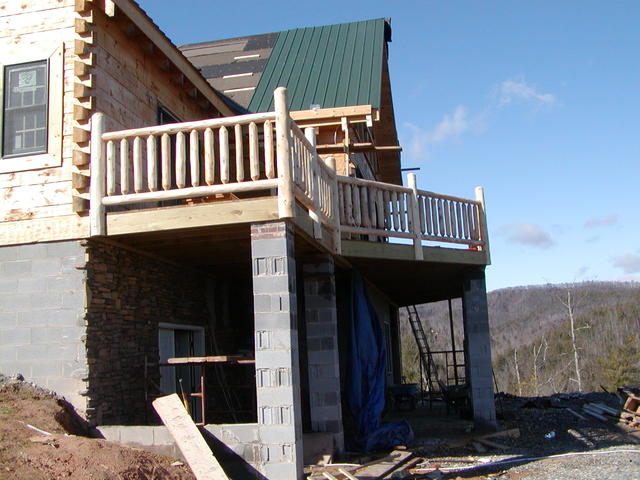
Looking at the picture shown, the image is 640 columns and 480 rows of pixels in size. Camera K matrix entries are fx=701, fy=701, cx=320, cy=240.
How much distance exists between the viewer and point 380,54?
17.7 meters


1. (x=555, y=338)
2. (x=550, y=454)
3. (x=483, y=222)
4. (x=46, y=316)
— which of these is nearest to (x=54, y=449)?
(x=46, y=316)

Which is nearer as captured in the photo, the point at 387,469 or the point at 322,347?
the point at 387,469

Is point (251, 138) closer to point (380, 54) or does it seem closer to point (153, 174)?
point (153, 174)

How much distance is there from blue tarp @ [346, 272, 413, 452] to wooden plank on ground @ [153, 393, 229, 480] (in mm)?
3696

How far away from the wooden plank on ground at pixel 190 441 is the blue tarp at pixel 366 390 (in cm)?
370

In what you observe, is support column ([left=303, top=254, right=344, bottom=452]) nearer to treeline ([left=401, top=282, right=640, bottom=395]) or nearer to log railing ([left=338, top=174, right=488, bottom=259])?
log railing ([left=338, top=174, right=488, bottom=259])

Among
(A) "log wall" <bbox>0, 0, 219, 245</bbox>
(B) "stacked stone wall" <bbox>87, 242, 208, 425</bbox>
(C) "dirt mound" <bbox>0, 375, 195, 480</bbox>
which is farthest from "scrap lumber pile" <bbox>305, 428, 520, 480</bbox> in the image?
(A) "log wall" <bbox>0, 0, 219, 245</bbox>

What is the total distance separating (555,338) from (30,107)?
→ 7003cm

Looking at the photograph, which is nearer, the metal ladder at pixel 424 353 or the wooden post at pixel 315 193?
the wooden post at pixel 315 193

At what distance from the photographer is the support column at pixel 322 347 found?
10.2 meters

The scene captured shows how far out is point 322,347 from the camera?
1038 centimetres

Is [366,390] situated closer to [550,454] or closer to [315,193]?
[550,454]

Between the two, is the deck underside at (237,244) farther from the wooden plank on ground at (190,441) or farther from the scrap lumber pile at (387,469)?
the scrap lumber pile at (387,469)

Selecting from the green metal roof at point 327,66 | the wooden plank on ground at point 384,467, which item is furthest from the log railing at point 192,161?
the green metal roof at point 327,66
